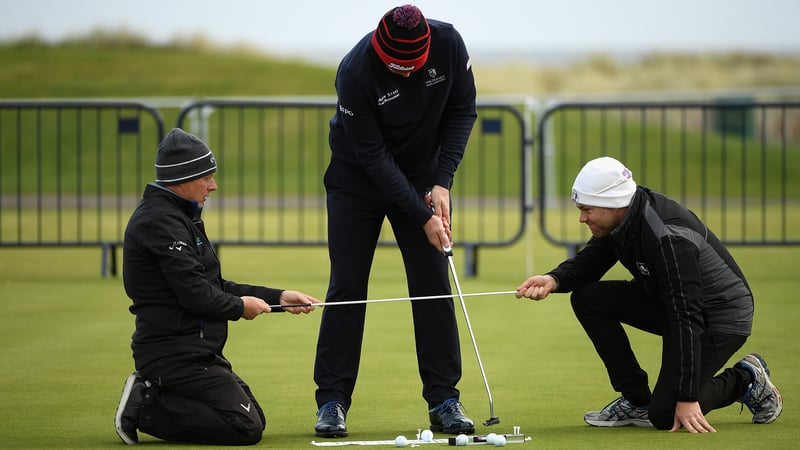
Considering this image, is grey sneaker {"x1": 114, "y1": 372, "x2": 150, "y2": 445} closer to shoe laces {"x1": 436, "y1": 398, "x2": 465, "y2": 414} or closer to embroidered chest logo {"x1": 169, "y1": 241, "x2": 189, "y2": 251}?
embroidered chest logo {"x1": 169, "y1": 241, "x2": 189, "y2": 251}

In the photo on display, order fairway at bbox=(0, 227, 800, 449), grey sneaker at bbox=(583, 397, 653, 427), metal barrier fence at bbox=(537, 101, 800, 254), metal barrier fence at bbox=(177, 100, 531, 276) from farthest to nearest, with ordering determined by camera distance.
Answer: metal barrier fence at bbox=(537, 101, 800, 254) < metal barrier fence at bbox=(177, 100, 531, 276) < grey sneaker at bbox=(583, 397, 653, 427) < fairway at bbox=(0, 227, 800, 449)

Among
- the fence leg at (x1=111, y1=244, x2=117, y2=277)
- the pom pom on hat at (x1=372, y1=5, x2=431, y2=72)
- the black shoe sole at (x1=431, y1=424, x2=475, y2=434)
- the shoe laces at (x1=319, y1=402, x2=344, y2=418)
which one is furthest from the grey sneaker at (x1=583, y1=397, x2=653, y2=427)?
the fence leg at (x1=111, y1=244, x2=117, y2=277)

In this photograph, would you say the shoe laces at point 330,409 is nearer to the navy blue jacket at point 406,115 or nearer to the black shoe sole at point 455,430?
the black shoe sole at point 455,430

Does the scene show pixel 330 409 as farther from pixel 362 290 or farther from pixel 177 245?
pixel 177 245

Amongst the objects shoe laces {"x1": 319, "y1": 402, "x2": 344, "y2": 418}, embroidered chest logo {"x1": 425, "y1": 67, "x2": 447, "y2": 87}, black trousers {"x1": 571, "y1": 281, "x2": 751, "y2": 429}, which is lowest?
shoe laces {"x1": 319, "y1": 402, "x2": 344, "y2": 418}

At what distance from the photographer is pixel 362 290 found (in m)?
5.48

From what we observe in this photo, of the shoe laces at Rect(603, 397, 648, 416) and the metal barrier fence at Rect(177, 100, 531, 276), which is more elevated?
the metal barrier fence at Rect(177, 100, 531, 276)

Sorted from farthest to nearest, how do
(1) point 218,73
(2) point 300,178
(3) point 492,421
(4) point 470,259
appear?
1. (1) point 218,73
2. (2) point 300,178
3. (4) point 470,259
4. (3) point 492,421

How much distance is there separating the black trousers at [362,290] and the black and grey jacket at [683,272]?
2.47ft

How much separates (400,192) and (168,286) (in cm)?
99

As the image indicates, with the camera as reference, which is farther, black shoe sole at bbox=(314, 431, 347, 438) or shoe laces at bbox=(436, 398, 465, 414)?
shoe laces at bbox=(436, 398, 465, 414)

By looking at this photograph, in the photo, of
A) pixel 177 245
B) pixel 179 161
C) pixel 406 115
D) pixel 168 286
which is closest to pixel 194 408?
pixel 168 286

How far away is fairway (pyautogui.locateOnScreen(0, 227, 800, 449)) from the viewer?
17.0ft

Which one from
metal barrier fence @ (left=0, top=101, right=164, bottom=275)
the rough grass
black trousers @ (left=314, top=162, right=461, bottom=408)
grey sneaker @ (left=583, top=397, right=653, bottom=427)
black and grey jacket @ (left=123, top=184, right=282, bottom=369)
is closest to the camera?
black and grey jacket @ (left=123, top=184, right=282, bottom=369)
